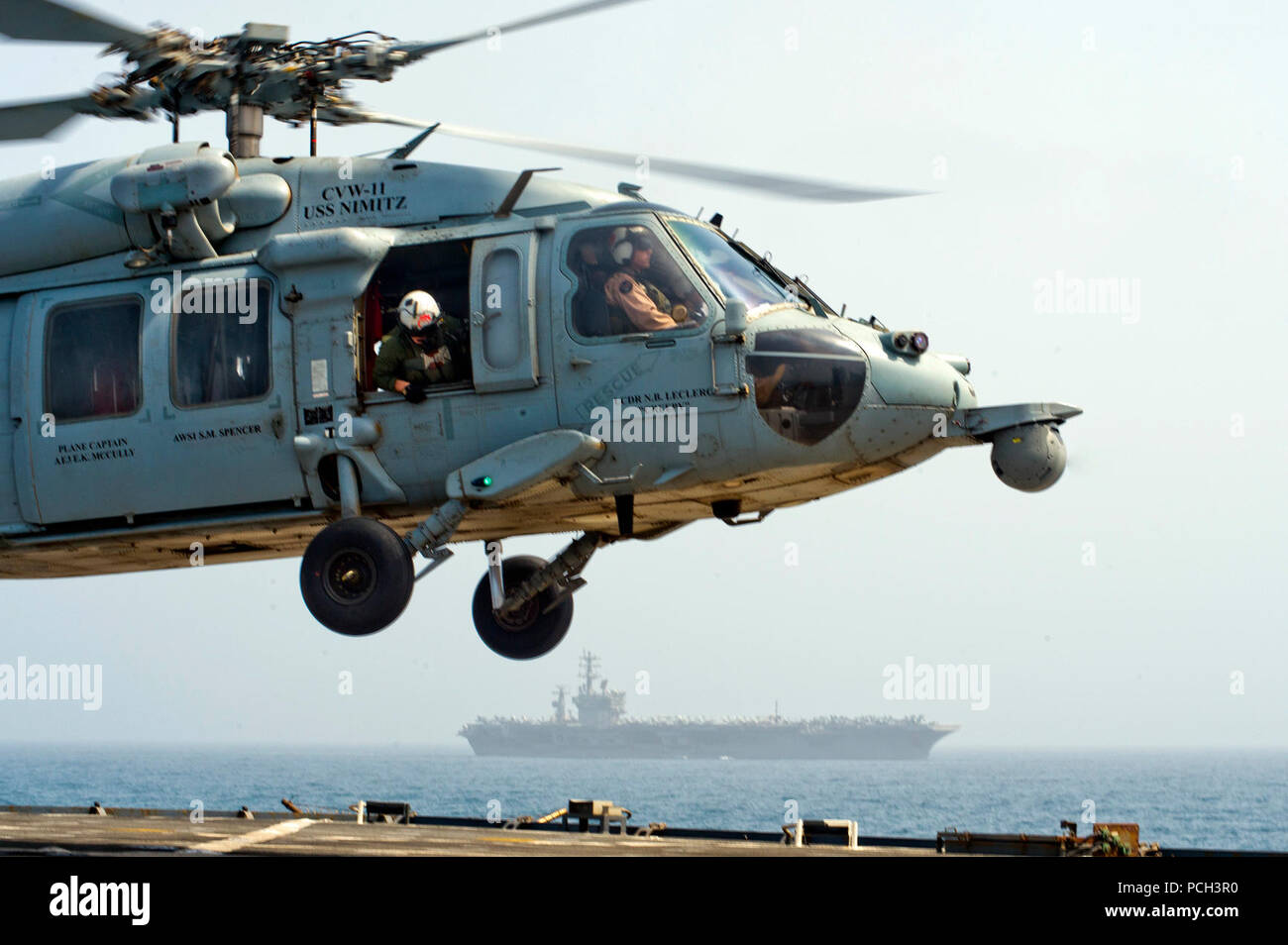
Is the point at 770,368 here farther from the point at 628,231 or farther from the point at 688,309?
the point at 628,231

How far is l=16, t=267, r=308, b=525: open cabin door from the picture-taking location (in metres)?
11.6

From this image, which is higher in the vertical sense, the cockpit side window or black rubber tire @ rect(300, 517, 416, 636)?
the cockpit side window

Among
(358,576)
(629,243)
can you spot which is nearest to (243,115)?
(629,243)

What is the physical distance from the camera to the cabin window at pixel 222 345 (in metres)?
11.7

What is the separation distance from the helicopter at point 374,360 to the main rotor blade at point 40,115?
23 millimetres

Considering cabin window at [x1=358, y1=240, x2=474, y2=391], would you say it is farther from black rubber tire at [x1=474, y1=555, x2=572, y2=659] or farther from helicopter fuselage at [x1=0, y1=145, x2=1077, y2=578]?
black rubber tire at [x1=474, y1=555, x2=572, y2=659]

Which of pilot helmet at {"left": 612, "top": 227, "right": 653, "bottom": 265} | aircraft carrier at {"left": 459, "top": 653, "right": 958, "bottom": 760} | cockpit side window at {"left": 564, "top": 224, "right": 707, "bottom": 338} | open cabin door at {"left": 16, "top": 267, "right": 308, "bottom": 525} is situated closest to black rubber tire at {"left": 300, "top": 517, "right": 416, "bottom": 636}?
open cabin door at {"left": 16, "top": 267, "right": 308, "bottom": 525}

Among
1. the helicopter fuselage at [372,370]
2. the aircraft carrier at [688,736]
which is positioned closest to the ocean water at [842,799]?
the aircraft carrier at [688,736]

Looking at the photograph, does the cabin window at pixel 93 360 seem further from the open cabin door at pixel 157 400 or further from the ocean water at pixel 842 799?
the ocean water at pixel 842 799

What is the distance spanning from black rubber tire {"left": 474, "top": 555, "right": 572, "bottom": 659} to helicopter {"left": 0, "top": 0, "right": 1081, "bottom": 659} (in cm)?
71

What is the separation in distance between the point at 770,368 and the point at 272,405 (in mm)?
3676

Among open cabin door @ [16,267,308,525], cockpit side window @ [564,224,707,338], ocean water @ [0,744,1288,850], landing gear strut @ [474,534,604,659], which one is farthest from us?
ocean water @ [0,744,1288,850]

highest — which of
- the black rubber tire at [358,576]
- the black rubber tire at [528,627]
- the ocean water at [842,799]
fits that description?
the black rubber tire at [358,576]

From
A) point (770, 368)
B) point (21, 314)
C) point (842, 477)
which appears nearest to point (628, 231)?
point (770, 368)
